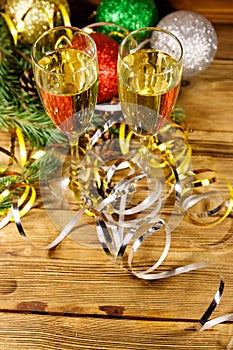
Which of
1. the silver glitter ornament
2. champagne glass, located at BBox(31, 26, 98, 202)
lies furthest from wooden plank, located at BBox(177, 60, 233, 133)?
champagne glass, located at BBox(31, 26, 98, 202)

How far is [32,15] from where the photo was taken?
1149 mm

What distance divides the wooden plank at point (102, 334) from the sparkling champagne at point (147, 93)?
308mm

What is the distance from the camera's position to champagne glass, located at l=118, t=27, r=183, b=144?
2.91ft

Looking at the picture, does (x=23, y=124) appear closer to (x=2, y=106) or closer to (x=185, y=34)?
(x=2, y=106)

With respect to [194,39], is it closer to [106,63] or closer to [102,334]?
[106,63]

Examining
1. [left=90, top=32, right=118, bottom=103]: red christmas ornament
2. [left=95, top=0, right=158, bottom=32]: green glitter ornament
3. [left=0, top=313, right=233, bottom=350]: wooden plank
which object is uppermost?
[left=95, top=0, right=158, bottom=32]: green glitter ornament

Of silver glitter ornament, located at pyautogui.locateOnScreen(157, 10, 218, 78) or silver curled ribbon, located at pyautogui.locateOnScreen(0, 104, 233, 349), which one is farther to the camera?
silver glitter ornament, located at pyautogui.locateOnScreen(157, 10, 218, 78)

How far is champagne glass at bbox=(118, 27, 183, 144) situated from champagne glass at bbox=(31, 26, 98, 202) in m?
0.05

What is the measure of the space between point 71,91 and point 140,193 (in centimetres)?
24

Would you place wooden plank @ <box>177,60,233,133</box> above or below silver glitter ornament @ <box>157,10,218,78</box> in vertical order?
below

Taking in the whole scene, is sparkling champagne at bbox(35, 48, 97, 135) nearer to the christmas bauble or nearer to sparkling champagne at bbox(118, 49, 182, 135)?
sparkling champagne at bbox(118, 49, 182, 135)

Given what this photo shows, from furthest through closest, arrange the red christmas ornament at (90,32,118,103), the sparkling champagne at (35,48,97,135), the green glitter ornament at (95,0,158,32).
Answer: the green glitter ornament at (95,0,158,32) → the red christmas ornament at (90,32,118,103) → the sparkling champagne at (35,48,97,135)

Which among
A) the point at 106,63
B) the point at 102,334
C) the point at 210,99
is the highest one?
the point at 106,63

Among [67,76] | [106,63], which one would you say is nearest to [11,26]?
[106,63]
